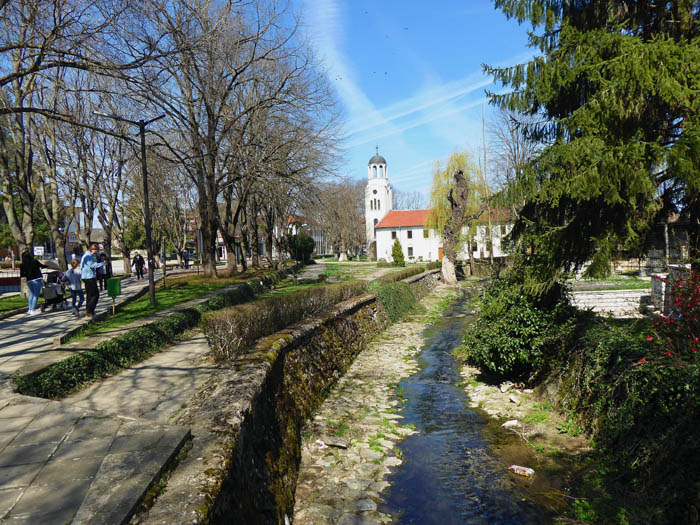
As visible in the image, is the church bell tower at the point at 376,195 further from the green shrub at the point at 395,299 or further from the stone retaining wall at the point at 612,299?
the stone retaining wall at the point at 612,299

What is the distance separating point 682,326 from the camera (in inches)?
225

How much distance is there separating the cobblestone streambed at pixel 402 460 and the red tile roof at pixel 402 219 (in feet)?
190

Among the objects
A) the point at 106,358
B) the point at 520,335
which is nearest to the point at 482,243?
the point at 520,335

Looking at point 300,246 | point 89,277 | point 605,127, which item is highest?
point 605,127

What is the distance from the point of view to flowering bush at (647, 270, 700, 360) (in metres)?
5.39

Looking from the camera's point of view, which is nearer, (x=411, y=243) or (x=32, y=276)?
(x=32, y=276)

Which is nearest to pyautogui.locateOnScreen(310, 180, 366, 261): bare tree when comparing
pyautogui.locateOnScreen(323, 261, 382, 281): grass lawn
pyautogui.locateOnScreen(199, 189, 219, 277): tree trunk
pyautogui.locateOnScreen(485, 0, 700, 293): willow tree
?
pyautogui.locateOnScreen(323, 261, 382, 281): grass lawn

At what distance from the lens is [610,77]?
7.04 meters

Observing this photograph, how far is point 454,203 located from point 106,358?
25.1m

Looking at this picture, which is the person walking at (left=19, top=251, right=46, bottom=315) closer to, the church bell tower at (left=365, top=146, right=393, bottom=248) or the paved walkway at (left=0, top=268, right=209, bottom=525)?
the paved walkway at (left=0, top=268, right=209, bottom=525)

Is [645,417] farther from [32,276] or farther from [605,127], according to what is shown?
[32,276]

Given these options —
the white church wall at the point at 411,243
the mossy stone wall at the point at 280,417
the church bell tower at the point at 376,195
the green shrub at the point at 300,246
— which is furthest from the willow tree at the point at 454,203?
the church bell tower at the point at 376,195

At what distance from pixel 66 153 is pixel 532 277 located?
23.1 m

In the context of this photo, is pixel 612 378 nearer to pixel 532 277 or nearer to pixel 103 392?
pixel 532 277
